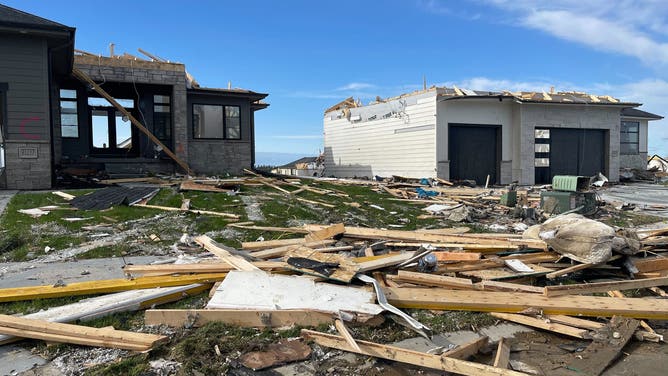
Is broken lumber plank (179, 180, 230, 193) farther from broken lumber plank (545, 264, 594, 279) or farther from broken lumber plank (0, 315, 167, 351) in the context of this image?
broken lumber plank (545, 264, 594, 279)

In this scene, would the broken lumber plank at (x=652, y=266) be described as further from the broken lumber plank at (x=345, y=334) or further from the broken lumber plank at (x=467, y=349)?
the broken lumber plank at (x=345, y=334)


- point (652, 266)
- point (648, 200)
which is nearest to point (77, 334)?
point (652, 266)

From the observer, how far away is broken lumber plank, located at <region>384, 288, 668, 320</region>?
4965 mm

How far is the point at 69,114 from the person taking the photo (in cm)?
1916

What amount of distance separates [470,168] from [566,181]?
11.2m

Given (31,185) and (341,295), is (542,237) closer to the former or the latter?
(341,295)

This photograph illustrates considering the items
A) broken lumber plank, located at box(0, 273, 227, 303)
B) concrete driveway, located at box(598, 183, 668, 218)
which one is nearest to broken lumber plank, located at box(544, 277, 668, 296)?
broken lumber plank, located at box(0, 273, 227, 303)

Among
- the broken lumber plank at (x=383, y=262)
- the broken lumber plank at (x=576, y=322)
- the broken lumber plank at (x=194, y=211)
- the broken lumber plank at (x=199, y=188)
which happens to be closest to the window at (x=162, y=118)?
the broken lumber plank at (x=199, y=188)

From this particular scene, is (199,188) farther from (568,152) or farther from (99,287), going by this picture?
(568,152)

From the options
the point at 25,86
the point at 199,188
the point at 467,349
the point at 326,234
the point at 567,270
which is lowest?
the point at 467,349

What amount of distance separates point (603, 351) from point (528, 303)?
0.92m

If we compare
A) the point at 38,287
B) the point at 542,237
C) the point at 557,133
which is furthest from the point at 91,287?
the point at 557,133

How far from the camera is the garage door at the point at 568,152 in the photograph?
24.0 metres

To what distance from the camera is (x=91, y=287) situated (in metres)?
5.32
